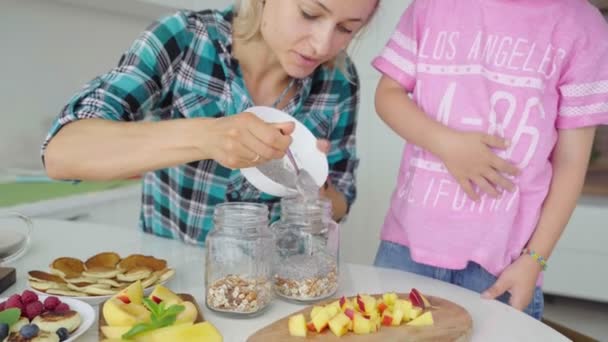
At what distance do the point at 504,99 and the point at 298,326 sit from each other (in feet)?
1.85

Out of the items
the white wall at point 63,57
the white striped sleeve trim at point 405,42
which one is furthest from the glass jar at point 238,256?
the white wall at point 63,57

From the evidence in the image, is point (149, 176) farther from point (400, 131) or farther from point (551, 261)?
point (551, 261)

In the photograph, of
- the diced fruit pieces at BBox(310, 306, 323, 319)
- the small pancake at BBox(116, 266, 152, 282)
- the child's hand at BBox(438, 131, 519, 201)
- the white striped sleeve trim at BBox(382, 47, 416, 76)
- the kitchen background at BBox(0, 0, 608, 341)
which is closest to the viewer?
the diced fruit pieces at BBox(310, 306, 323, 319)

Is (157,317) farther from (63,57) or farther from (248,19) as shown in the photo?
(63,57)

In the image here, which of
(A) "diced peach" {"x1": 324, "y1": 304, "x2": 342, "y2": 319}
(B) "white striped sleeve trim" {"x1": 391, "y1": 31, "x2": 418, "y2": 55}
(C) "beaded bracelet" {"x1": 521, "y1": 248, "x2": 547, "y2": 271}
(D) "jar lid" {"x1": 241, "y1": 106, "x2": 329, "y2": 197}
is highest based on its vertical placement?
(B) "white striped sleeve trim" {"x1": 391, "y1": 31, "x2": 418, "y2": 55}

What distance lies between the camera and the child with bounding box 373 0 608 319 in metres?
0.99

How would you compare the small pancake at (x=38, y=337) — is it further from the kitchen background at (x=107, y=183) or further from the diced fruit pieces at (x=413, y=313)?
the kitchen background at (x=107, y=183)

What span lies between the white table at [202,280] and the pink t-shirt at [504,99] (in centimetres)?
13

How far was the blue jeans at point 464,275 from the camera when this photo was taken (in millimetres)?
1033

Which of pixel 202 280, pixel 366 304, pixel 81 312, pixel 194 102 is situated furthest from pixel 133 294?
pixel 194 102

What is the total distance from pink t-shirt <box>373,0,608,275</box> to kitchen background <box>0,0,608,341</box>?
Answer: 3.82ft

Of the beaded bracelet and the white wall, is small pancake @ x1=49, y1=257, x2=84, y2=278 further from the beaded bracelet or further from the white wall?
the white wall

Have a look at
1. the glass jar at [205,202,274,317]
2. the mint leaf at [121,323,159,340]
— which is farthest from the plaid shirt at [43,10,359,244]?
the mint leaf at [121,323,159,340]

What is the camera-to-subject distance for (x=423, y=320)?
2.33 ft
